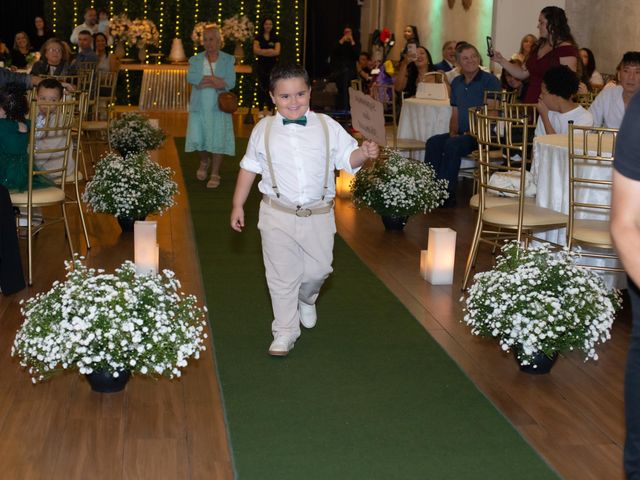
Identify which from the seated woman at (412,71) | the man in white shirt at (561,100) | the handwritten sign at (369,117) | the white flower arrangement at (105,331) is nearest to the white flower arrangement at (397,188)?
the man in white shirt at (561,100)

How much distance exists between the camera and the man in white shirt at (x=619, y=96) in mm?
7117

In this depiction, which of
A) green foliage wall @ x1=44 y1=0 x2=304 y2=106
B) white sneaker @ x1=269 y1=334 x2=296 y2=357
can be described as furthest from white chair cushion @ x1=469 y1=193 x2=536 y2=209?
green foliage wall @ x1=44 y1=0 x2=304 y2=106

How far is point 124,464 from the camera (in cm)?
340

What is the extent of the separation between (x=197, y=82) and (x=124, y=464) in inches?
247

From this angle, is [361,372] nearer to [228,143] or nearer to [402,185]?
[402,185]

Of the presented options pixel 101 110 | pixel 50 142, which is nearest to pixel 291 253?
pixel 50 142

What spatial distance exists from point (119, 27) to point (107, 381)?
1315 centimetres

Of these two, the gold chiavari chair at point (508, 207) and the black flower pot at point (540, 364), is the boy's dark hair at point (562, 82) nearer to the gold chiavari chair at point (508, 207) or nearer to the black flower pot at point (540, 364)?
the gold chiavari chair at point (508, 207)

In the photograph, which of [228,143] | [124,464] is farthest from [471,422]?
[228,143]

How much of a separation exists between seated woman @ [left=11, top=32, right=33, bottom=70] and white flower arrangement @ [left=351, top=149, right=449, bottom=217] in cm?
851

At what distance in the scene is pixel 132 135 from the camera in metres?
10.6

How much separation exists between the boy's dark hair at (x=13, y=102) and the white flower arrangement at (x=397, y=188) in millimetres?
2584

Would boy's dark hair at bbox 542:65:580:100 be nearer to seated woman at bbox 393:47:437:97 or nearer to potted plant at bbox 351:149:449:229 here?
potted plant at bbox 351:149:449:229

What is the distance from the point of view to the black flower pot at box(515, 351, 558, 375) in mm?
4344
